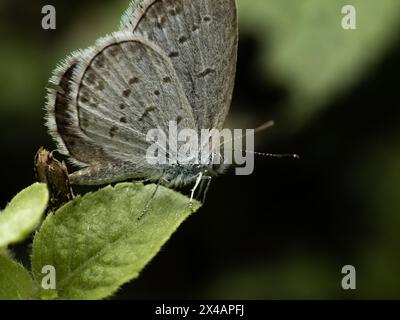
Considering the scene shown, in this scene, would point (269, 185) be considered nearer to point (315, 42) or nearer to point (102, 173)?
point (315, 42)

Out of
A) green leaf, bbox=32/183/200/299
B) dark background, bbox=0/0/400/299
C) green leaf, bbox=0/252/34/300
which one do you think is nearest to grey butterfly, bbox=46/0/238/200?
green leaf, bbox=32/183/200/299

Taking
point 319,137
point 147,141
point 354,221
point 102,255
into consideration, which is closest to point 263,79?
point 319,137

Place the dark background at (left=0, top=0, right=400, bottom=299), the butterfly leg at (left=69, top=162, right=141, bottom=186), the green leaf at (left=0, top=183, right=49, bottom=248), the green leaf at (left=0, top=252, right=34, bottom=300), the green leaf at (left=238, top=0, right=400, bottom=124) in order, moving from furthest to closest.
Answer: the dark background at (left=0, top=0, right=400, bottom=299) < the green leaf at (left=238, top=0, right=400, bottom=124) < the butterfly leg at (left=69, top=162, right=141, bottom=186) < the green leaf at (left=0, top=252, right=34, bottom=300) < the green leaf at (left=0, top=183, right=49, bottom=248)

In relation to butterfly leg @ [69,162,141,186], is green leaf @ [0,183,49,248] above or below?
below

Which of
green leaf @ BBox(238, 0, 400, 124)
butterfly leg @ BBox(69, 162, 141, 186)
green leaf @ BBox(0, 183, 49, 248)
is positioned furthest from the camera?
green leaf @ BBox(238, 0, 400, 124)

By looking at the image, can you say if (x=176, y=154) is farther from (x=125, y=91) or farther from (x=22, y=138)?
(x=22, y=138)

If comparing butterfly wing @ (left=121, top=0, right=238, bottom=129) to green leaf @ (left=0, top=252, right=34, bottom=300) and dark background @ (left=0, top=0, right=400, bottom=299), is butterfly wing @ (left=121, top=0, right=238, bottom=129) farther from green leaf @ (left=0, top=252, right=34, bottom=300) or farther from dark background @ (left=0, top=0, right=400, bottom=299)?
dark background @ (left=0, top=0, right=400, bottom=299)
